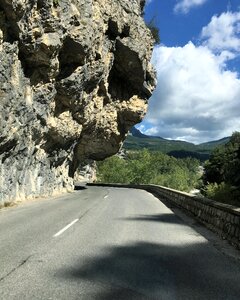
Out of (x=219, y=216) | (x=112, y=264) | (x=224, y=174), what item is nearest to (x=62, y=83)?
(x=219, y=216)

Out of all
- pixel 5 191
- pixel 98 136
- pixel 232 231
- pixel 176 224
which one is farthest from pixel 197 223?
pixel 98 136

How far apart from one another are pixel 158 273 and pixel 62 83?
25386 millimetres

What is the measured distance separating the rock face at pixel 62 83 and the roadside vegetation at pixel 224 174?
1198 cm

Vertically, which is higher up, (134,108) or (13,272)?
(134,108)

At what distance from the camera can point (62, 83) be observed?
102ft

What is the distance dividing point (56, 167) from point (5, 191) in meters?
14.9

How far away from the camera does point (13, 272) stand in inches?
267

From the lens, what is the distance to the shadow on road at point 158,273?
585 centimetres

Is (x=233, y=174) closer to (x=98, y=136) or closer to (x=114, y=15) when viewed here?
(x=114, y=15)

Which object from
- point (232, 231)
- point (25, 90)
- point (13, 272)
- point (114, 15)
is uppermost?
point (114, 15)

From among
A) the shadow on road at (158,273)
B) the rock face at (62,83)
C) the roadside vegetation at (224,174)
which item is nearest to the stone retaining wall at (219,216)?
the shadow on road at (158,273)

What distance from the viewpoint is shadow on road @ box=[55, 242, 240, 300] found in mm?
5852

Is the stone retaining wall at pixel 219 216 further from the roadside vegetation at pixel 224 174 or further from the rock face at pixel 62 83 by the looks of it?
the rock face at pixel 62 83

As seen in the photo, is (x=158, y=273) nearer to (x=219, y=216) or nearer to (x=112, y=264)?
(x=112, y=264)
